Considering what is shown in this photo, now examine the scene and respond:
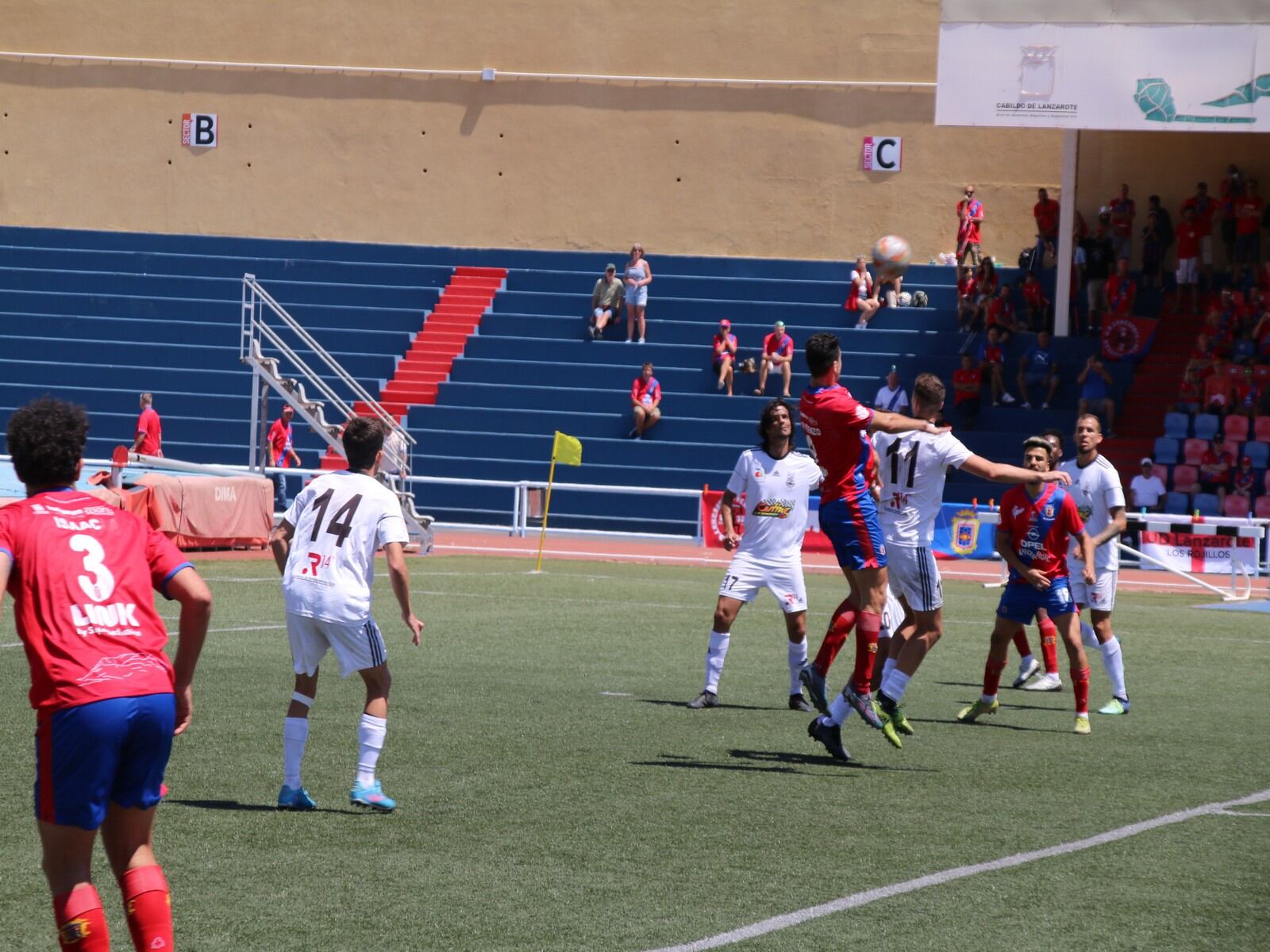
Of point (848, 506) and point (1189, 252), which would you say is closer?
point (848, 506)

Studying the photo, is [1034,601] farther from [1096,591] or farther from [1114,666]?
[1096,591]

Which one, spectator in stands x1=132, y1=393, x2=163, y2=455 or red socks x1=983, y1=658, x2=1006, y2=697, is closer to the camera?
red socks x1=983, y1=658, x2=1006, y2=697

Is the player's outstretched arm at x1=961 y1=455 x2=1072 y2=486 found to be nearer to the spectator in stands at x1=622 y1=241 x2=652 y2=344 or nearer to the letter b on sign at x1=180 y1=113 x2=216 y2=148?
the spectator in stands at x1=622 y1=241 x2=652 y2=344

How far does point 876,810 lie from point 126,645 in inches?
185

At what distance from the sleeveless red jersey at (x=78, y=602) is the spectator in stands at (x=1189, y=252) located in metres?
31.5

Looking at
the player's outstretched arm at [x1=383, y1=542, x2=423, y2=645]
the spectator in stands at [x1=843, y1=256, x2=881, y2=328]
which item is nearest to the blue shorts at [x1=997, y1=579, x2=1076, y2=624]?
the player's outstretched arm at [x1=383, y1=542, x2=423, y2=645]

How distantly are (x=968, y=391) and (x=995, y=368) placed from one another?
3.00ft

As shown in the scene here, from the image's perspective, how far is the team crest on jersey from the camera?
89.5 ft

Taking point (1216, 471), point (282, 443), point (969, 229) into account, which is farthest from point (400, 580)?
point (969, 229)

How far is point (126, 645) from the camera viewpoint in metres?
4.99

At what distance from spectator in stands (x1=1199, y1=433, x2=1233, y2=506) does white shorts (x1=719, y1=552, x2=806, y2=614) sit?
699 inches

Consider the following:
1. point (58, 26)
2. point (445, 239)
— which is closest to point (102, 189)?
point (58, 26)

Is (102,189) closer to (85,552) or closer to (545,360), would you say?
(545,360)

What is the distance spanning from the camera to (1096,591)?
13.2m
